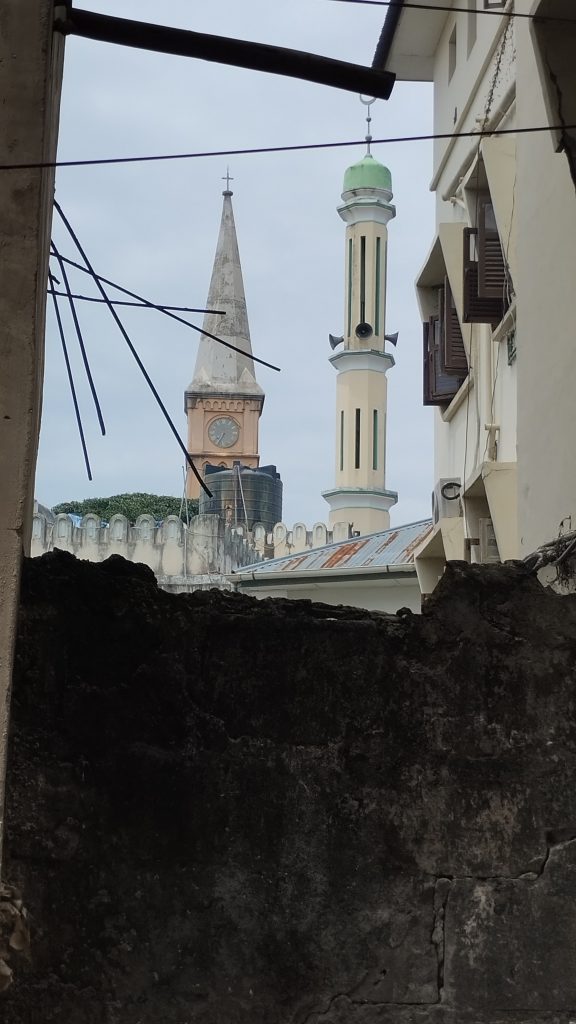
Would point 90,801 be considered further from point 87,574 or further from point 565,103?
point 565,103

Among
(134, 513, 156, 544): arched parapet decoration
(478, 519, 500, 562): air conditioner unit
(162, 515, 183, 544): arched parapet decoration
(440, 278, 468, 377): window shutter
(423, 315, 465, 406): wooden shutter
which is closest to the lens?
(478, 519, 500, 562): air conditioner unit

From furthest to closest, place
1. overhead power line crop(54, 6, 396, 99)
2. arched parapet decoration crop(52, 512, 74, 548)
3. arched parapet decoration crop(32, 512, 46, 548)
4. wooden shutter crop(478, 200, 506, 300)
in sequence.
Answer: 1. arched parapet decoration crop(52, 512, 74, 548)
2. arched parapet decoration crop(32, 512, 46, 548)
3. wooden shutter crop(478, 200, 506, 300)
4. overhead power line crop(54, 6, 396, 99)

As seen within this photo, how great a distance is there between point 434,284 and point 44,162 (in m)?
9.47

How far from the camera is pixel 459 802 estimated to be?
12.9ft

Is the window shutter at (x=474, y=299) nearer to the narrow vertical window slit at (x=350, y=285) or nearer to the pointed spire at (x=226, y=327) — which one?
the narrow vertical window slit at (x=350, y=285)

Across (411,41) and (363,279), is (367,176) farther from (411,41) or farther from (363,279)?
(411,41)

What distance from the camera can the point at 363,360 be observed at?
39781 millimetres

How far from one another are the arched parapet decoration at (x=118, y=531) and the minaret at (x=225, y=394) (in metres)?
40.9

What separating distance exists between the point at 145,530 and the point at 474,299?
17431mm

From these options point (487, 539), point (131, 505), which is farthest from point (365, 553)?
point (131, 505)

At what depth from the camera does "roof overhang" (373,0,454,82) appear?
12.6 m

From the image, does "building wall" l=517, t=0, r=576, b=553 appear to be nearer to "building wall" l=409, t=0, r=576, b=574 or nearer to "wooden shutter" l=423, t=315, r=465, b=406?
"building wall" l=409, t=0, r=576, b=574

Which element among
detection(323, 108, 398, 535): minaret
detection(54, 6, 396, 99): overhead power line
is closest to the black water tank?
detection(323, 108, 398, 535): minaret

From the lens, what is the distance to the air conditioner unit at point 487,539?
9945 millimetres
